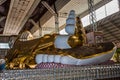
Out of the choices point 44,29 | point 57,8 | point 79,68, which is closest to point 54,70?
point 79,68

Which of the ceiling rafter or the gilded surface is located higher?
the ceiling rafter

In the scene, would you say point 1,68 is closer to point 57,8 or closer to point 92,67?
point 92,67

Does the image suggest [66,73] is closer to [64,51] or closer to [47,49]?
[64,51]

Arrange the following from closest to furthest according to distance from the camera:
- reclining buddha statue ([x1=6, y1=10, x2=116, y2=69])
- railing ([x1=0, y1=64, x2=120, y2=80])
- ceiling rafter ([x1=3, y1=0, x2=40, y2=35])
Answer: railing ([x1=0, y1=64, x2=120, y2=80]) < reclining buddha statue ([x1=6, y1=10, x2=116, y2=69]) < ceiling rafter ([x1=3, y1=0, x2=40, y2=35])

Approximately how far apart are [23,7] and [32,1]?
575 millimetres

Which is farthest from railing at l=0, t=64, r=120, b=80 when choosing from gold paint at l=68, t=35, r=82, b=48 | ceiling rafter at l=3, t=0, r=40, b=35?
ceiling rafter at l=3, t=0, r=40, b=35

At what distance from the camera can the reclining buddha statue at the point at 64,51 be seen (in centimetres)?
95

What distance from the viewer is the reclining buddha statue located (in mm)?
945

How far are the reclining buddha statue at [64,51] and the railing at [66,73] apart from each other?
11 cm

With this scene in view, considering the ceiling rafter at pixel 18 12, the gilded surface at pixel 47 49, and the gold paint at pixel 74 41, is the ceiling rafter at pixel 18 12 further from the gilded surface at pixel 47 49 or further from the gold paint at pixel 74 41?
the gold paint at pixel 74 41

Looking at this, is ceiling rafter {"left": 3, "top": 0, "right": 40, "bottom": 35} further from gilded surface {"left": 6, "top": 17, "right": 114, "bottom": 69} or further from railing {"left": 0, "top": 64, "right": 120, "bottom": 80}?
railing {"left": 0, "top": 64, "right": 120, "bottom": 80}

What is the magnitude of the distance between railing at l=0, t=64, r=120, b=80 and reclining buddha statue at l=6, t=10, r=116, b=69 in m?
0.11

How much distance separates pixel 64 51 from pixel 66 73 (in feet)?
0.85

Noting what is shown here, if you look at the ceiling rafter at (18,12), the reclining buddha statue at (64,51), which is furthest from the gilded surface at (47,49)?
the ceiling rafter at (18,12)
